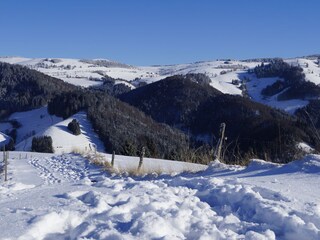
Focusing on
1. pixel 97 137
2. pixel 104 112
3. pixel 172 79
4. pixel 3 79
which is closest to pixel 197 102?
pixel 172 79

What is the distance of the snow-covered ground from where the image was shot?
4.02m

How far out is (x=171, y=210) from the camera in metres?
4.62

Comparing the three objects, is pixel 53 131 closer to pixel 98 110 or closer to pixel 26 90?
pixel 98 110

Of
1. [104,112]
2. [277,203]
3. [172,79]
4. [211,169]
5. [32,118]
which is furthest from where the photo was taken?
[172,79]

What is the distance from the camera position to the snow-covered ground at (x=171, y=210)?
158 inches

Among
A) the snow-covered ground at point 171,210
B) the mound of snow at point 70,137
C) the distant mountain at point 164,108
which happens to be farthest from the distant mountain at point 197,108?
the snow-covered ground at point 171,210

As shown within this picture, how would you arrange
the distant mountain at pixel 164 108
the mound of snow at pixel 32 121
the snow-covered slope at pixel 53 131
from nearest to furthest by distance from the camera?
the snow-covered slope at pixel 53 131 < the distant mountain at pixel 164 108 < the mound of snow at pixel 32 121

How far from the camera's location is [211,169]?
8500 mm

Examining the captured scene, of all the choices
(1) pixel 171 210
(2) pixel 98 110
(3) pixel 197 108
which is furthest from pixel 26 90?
(1) pixel 171 210

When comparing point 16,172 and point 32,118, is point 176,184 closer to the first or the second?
point 16,172

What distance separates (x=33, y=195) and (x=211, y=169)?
4.05 meters

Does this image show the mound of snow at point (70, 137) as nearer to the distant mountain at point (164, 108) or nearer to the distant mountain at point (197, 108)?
the distant mountain at point (164, 108)

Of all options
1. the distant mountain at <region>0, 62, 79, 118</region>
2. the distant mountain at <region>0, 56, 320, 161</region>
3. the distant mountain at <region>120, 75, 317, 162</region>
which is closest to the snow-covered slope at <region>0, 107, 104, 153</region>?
the distant mountain at <region>0, 56, 320, 161</region>

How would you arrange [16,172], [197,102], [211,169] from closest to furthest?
[211,169] < [16,172] < [197,102]
